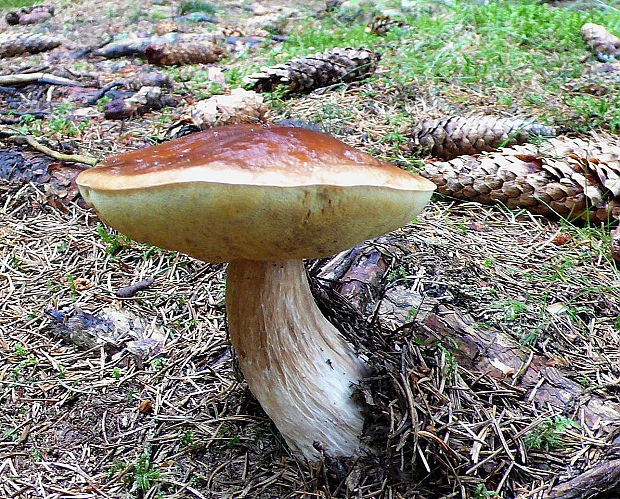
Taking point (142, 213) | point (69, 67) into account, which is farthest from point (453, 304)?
point (69, 67)

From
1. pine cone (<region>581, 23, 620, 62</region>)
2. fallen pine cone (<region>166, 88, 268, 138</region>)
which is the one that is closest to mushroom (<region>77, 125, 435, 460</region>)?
fallen pine cone (<region>166, 88, 268, 138</region>)

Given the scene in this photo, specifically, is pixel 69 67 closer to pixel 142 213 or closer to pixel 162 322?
pixel 162 322

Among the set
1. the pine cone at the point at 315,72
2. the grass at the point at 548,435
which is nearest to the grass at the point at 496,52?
the pine cone at the point at 315,72

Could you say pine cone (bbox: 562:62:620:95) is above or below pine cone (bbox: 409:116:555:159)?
above

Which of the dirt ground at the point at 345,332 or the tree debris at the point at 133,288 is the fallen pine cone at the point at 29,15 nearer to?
the dirt ground at the point at 345,332

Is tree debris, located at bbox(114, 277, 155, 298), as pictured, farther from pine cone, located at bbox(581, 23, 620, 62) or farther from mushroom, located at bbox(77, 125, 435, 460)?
pine cone, located at bbox(581, 23, 620, 62)

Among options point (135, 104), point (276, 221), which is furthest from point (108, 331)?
point (135, 104)

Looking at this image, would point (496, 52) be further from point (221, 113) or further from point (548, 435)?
point (548, 435)
